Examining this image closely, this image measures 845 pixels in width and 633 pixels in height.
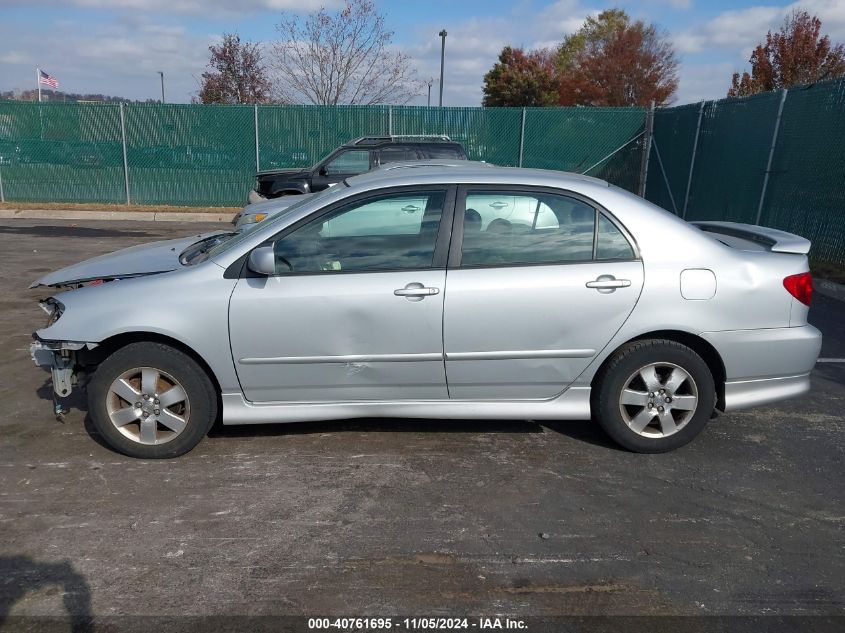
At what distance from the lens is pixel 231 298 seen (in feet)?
12.7

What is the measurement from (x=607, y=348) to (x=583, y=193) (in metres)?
0.94

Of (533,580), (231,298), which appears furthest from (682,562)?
(231,298)

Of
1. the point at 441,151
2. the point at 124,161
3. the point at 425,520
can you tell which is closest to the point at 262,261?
the point at 425,520

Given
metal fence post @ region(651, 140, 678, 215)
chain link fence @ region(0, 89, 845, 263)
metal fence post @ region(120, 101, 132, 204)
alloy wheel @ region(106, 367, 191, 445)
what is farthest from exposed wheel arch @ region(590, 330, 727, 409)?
metal fence post @ region(120, 101, 132, 204)

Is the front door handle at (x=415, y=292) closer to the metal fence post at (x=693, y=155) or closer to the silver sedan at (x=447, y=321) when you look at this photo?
the silver sedan at (x=447, y=321)

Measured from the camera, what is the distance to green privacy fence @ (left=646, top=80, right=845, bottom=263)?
31.1ft

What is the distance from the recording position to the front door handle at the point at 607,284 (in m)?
3.95

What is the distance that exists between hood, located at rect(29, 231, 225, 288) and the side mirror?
2.21 ft

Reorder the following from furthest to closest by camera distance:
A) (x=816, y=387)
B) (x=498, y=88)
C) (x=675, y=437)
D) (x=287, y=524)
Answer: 1. (x=498, y=88)
2. (x=816, y=387)
3. (x=675, y=437)
4. (x=287, y=524)

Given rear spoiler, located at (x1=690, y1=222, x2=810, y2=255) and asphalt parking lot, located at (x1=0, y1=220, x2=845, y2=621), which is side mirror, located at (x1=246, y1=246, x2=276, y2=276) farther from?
rear spoiler, located at (x1=690, y1=222, x2=810, y2=255)

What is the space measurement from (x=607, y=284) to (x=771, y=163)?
8476mm

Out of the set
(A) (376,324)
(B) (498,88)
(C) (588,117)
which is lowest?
(A) (376,324)

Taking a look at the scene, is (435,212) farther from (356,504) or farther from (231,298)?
(356,504)

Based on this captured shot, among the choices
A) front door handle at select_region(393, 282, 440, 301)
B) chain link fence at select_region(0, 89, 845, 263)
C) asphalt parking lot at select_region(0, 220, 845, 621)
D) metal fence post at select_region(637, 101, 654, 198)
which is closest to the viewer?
asphalt parking lot at select_region(0, 220, 845, 621)
